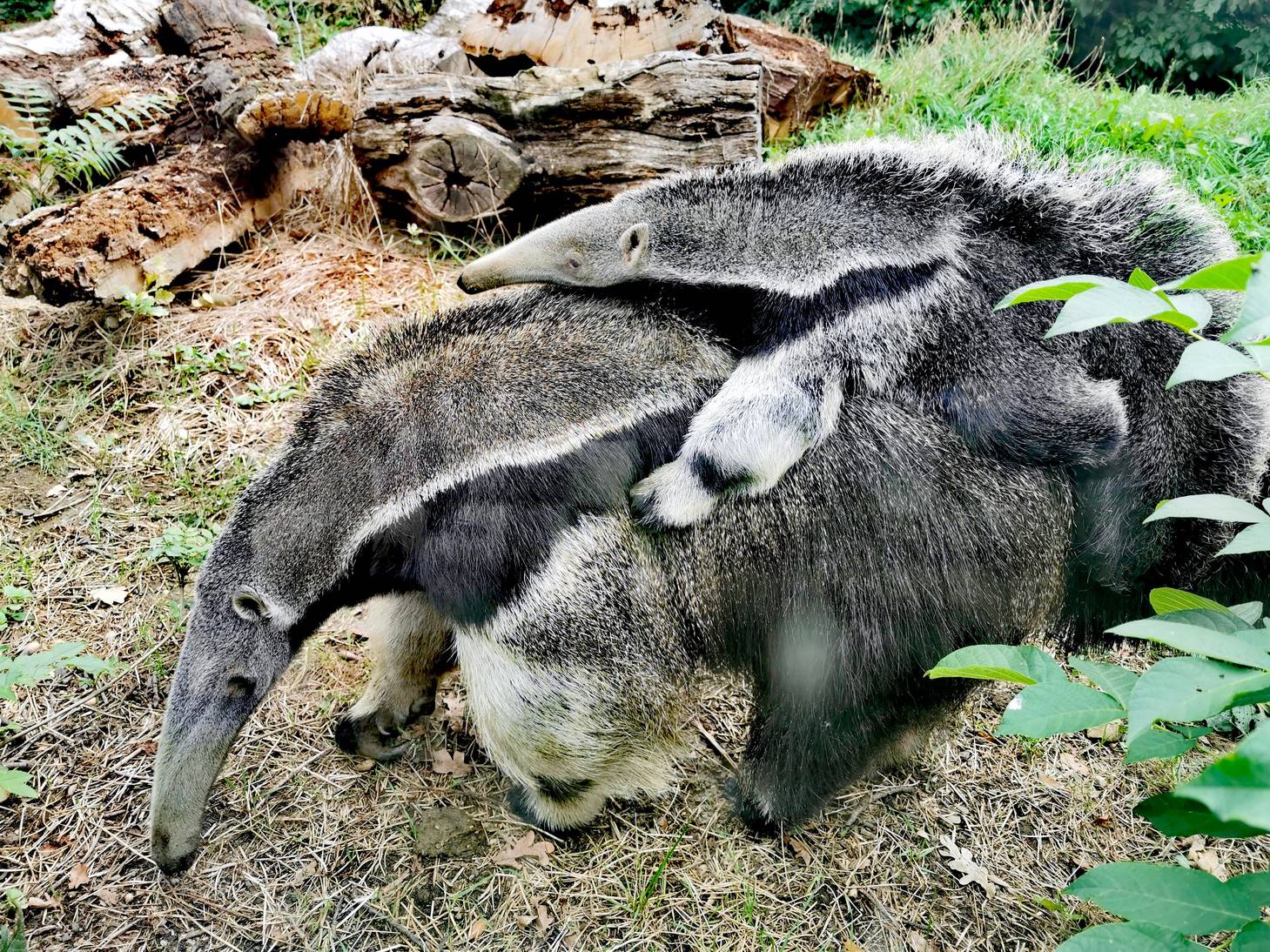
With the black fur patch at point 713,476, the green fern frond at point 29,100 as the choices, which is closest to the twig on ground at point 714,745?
the black fur patch at point 713,476

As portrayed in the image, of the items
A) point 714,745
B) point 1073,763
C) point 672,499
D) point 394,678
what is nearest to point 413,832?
point 394,678

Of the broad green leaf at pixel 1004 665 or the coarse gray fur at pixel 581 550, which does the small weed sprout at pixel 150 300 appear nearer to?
the coarse gray fur at pixel 581 550

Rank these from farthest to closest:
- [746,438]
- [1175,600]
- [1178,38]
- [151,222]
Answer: [1178,38] → [151,222] → [746,438] → [1175,600]

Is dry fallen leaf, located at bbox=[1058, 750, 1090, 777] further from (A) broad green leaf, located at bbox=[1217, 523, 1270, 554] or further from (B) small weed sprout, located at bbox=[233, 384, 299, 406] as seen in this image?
(B) small weed sprout, located at bbox=[233, 384, 299, 406]

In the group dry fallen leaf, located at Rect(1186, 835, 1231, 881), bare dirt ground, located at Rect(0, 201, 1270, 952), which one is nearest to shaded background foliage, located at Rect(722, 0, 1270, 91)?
dry fallen leaf, located at Rect(1186, 835, 1231, 881)

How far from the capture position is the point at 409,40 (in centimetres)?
723

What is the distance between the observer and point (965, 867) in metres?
3.51

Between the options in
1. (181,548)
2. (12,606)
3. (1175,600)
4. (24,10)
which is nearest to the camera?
(1175,600)

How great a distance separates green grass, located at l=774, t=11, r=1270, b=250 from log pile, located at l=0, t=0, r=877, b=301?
1253mm

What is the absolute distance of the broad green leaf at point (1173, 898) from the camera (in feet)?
3.82

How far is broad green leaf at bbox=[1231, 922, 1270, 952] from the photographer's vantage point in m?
1.11

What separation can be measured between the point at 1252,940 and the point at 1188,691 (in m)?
0.34

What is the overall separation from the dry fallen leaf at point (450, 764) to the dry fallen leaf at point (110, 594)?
1672 millimetres

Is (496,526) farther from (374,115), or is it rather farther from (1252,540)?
(374,115)
